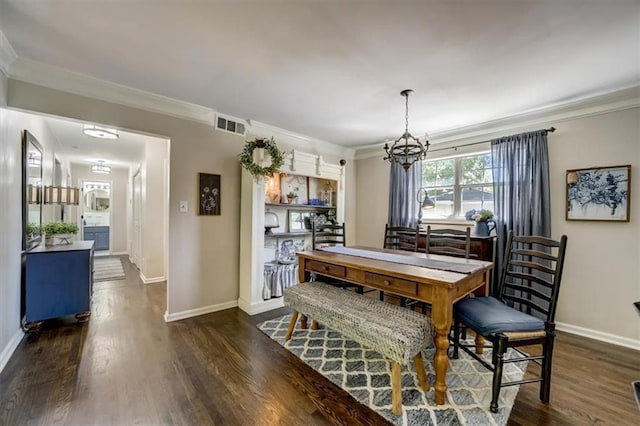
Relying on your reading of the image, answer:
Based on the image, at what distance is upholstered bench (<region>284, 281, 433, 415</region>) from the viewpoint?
1.75 metres

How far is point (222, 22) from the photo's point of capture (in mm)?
Answer: 1781

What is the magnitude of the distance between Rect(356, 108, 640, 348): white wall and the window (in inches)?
28.7

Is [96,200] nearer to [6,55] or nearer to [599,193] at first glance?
[6,55]

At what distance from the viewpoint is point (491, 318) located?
6.11 ft

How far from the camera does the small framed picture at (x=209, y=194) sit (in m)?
3.38

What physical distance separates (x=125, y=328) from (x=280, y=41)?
3191 mm

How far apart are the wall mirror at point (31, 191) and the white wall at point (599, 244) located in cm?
567

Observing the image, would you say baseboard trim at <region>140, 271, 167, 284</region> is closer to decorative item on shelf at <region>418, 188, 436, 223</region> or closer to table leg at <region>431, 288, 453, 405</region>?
decorative item on shelf at <region>418, 188, 436, 223</region>

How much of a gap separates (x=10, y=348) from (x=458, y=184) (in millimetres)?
5189

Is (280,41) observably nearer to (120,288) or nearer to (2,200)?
(2,200)

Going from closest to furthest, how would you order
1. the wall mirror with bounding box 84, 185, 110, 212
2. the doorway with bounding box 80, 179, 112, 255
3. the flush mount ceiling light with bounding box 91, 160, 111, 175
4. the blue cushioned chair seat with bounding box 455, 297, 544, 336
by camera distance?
1. the blue cushioned chair seat with bounding box 455, 297, 544, 336
2. the flush mount ceiling light with bounding box 91, 160, 111, 175
3. the doorway with bounding box 80, 179, 112, 255
4. the wall mirror with bounding box 84, 185, 110, 212

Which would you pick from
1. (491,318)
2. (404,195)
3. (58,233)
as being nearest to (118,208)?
(58,233)

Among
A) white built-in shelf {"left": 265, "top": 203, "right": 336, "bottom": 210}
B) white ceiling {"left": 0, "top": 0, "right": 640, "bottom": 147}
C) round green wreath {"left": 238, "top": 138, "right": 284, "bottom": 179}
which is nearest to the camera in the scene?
white ceiling {"left": 0, "top": 0, "right": 640, "bottom": 147}

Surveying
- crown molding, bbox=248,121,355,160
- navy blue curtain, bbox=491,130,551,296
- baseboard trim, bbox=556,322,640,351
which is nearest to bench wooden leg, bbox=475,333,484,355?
navy blue curtain, bbox=491,130,551,296
